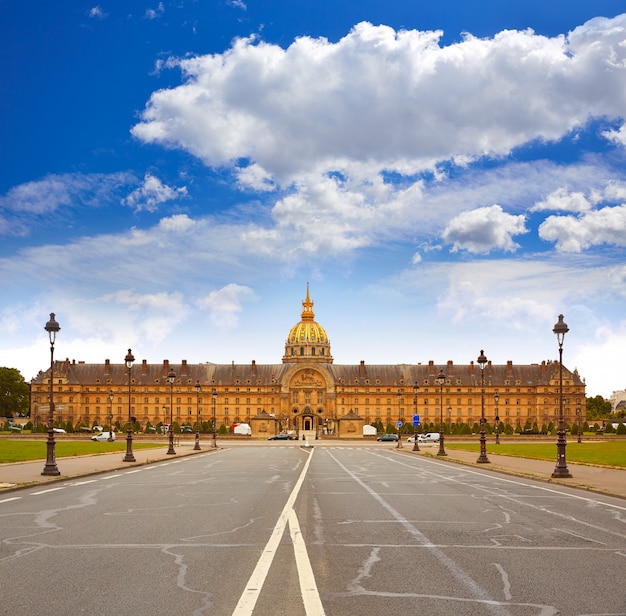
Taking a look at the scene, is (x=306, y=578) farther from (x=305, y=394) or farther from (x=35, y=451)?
(x=305, y=394)

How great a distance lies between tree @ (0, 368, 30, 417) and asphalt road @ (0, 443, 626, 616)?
137m

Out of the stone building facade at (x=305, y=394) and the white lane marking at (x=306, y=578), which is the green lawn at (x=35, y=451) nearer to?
the white lane marking at (x=306, y=578)

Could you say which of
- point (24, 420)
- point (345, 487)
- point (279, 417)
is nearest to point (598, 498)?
point (345, 487)

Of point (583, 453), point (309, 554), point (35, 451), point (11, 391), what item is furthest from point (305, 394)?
point (309, 554)

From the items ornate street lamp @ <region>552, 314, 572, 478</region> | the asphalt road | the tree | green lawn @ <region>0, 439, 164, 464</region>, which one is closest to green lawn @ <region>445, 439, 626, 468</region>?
ornate street lamp @ <region>552, 314, 572, 478</region>

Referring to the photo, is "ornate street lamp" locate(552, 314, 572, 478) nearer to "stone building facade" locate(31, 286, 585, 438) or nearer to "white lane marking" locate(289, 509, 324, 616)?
"white lane marking" locate(289, 509, 324, 616)

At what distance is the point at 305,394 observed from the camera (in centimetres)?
17638

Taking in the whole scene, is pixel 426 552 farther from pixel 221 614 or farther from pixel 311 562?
pixel 221 614

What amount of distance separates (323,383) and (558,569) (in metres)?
168

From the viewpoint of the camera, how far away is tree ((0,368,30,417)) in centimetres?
14800

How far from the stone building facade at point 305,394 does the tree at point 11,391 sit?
1738 cm

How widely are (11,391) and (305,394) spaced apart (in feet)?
196

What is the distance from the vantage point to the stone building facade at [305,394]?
568 ft

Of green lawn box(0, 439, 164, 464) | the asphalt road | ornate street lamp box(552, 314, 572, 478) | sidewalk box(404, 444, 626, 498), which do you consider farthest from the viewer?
green lawn box(0, 439, 164, 464)
